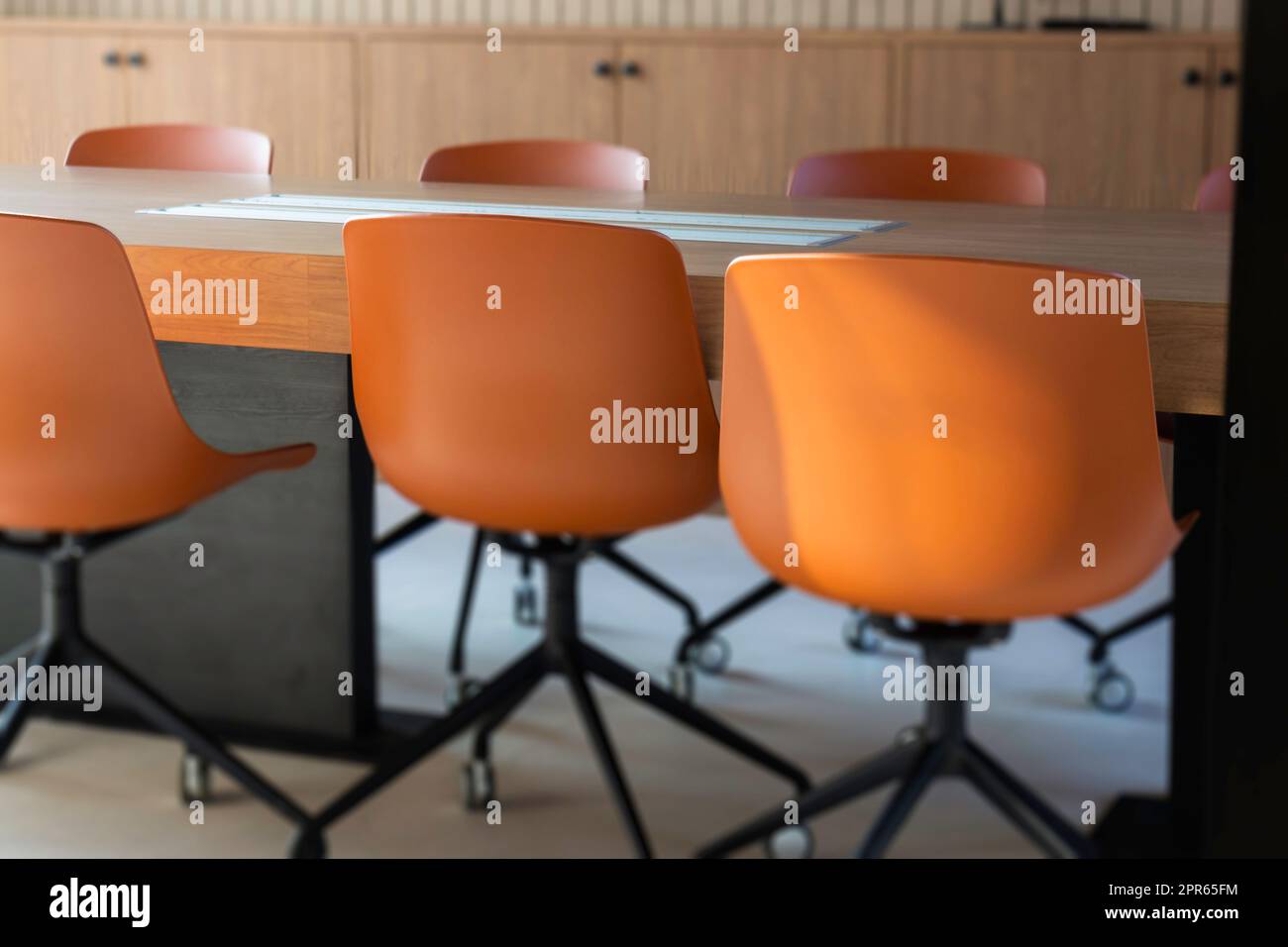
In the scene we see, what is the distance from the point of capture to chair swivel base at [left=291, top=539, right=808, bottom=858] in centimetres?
211

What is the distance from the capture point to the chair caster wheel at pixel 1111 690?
2783 mm

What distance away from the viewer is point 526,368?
5.78 ft

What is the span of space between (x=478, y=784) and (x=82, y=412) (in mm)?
797

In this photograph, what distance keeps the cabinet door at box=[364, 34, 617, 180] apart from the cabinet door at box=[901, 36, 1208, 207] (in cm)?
100

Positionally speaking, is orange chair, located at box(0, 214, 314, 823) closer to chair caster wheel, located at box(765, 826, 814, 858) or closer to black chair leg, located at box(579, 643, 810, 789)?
black chair leg, located at box(579, 643, 810, 789)

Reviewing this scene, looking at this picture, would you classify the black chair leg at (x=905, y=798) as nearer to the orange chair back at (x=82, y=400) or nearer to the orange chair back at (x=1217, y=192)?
the orange chair back at (x=82, y=400)

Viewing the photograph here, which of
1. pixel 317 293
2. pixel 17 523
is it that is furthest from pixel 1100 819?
pixel 17 523

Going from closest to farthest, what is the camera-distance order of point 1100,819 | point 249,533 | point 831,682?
1. point 1100,819
2. point 249,533
3. point 831,682

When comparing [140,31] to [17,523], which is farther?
[140,31]

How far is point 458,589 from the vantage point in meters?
3.53

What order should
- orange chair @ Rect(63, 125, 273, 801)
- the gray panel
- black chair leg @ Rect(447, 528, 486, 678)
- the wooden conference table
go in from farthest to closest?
orange chair @ Rect(63, 125, 273, 801), black chair leg @ Rect(447, 528, 486, 678), the gray panel, the wooden conference table

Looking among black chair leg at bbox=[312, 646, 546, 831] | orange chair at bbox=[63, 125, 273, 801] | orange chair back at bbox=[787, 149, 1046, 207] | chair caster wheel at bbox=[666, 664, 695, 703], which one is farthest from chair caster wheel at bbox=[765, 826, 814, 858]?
orange chair at bbox=[63, 125, 273, 801]

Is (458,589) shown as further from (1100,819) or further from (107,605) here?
(1100,819)
